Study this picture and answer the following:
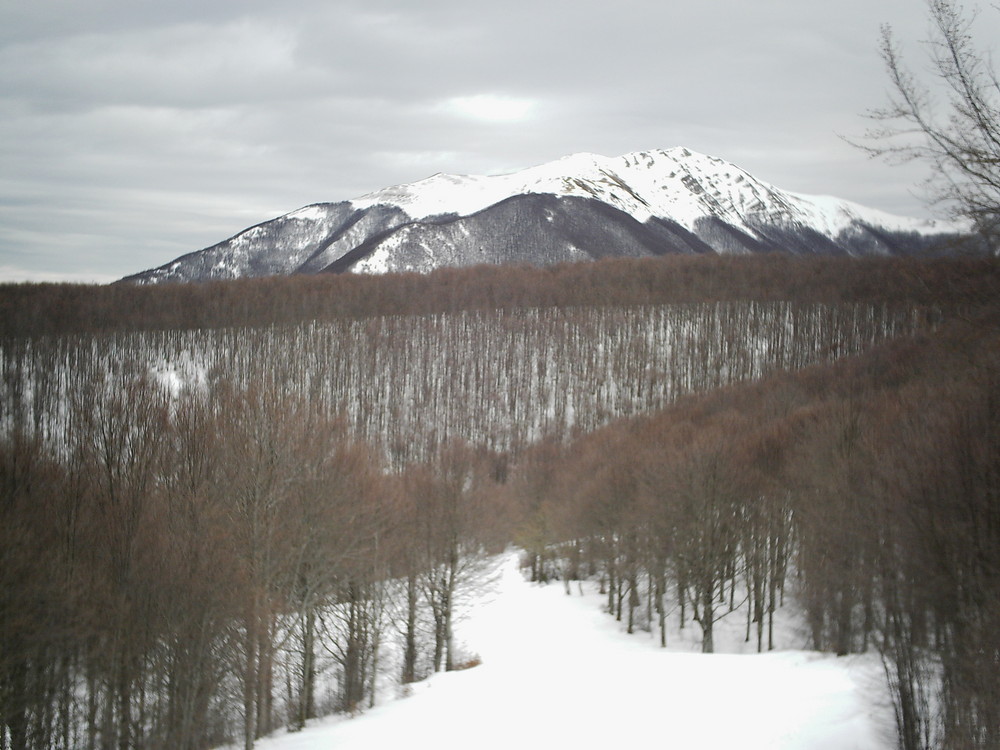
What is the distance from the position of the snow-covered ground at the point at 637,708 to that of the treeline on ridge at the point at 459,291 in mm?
112231

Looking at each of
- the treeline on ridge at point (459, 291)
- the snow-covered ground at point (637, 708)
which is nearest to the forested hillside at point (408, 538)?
the snow-covered ground at point (637, 708)

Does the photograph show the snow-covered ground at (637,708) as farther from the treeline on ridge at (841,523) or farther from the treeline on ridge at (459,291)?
the treeline on ridge at (459,291)

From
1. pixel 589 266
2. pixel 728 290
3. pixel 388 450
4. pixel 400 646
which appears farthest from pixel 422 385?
pixel 400 646

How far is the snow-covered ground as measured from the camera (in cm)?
1744

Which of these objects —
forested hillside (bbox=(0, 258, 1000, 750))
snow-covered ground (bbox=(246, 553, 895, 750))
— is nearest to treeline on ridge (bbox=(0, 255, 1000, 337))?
forested hillside (bbox=(0, 258, 1000, 750))

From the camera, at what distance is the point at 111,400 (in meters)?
26.8

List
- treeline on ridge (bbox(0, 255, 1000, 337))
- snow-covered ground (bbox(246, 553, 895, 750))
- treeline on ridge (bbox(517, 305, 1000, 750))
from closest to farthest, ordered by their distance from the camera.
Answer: treeline on ridge (bbox(517, 305, 1000, 750))
snow-covered ground (bbox(246, 553, 895, 750))
treeline on ridge (bbox(0, 255, 1000, 337))

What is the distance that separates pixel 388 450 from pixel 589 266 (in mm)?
65922

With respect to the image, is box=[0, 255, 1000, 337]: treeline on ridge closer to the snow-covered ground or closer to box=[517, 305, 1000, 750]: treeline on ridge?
box=[517, 305, 1000, 750]: treeline on ridge

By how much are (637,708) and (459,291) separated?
422ft

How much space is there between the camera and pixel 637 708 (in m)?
20.6

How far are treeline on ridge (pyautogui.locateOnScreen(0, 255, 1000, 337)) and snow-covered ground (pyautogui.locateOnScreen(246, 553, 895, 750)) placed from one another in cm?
11223

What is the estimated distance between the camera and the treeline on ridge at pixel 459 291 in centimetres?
12938

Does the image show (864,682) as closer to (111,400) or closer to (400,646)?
(400,646)
